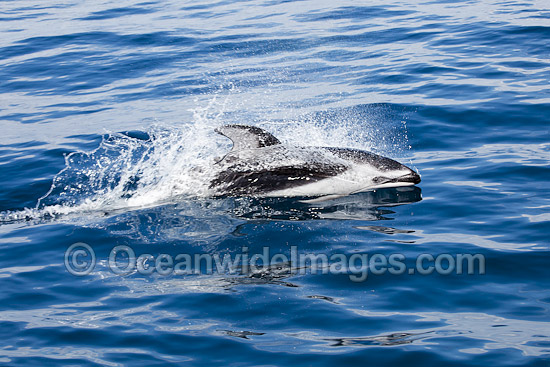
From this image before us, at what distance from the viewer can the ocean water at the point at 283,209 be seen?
6215mm

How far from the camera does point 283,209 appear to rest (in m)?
9.19

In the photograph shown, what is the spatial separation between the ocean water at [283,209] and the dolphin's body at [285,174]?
0.19m

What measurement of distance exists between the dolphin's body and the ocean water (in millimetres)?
186

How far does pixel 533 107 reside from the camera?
12.6 metres

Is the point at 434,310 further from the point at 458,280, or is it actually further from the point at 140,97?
the point at 140,97

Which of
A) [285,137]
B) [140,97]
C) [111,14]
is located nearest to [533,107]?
[285,137]

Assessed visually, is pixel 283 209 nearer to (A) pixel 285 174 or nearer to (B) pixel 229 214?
(A) pixel 285 174

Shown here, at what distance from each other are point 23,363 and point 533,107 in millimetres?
9787

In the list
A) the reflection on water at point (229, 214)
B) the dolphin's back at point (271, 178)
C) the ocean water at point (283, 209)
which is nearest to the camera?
the ocean water at point (283, 209)

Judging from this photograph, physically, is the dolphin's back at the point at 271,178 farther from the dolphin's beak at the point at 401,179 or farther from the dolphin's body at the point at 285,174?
the dolphin's beak at the point at 401,179

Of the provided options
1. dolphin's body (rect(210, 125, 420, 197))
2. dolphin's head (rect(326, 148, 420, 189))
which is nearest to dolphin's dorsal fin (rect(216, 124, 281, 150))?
dolphin's body (rect(210, 125, 420, 197))

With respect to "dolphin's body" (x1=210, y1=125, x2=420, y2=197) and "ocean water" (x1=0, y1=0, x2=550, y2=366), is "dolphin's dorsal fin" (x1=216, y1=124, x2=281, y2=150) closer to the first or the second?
"dolphin's body" (x1=210, y1=125, x2=420, y2=197)

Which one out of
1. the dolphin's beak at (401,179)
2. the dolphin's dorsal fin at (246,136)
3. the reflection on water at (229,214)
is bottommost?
the reflection on water at (229,214)

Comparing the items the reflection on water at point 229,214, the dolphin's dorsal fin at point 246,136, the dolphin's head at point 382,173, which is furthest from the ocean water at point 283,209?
the dolphin's dorsal fin at point 246,136
